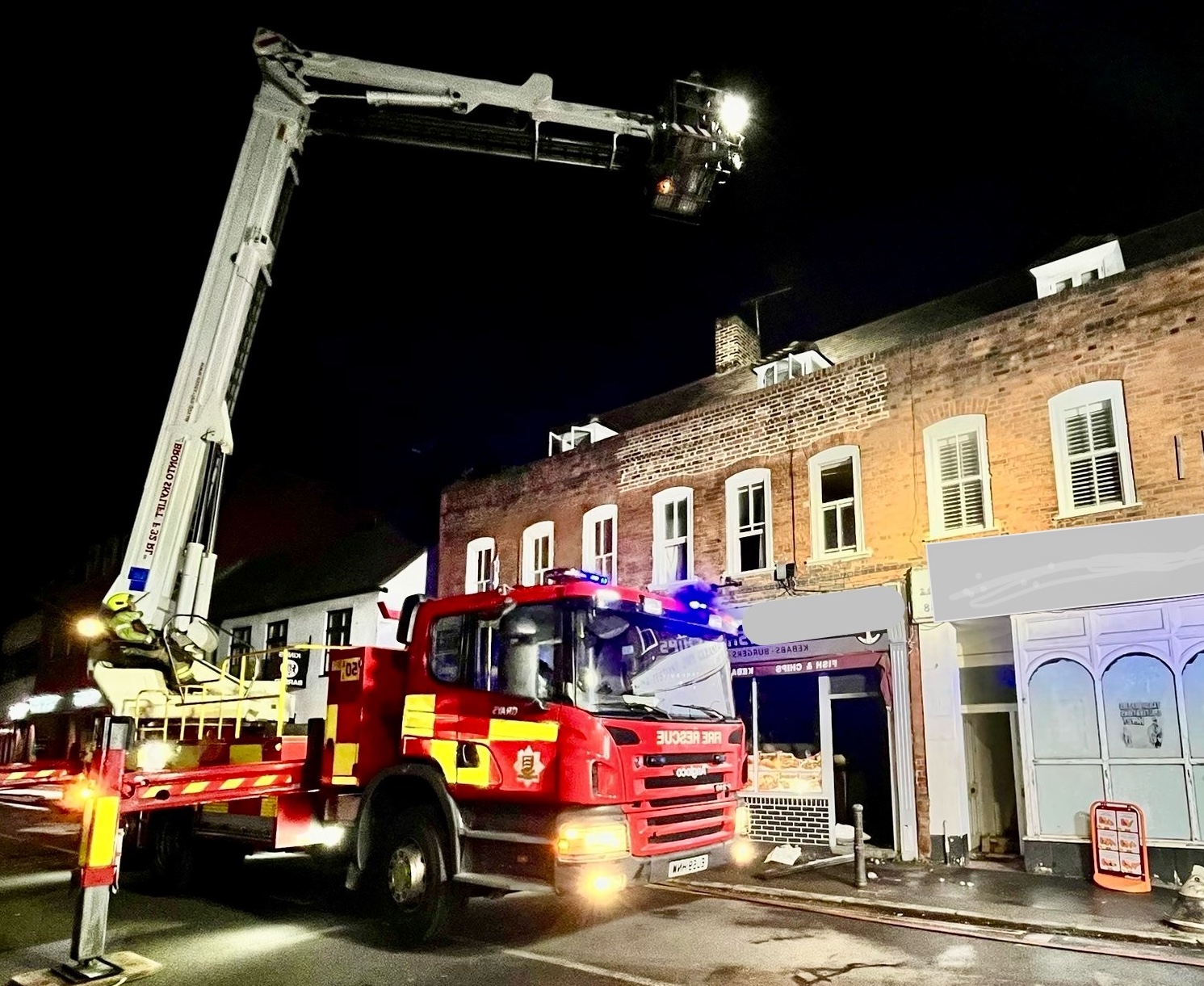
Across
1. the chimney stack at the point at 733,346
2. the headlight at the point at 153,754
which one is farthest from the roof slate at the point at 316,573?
the headlight at the point at 153,754

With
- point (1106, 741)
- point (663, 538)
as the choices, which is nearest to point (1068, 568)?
point (1106, 741)

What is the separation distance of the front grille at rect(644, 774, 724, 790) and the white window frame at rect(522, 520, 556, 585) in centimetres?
982

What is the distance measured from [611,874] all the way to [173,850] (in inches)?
229

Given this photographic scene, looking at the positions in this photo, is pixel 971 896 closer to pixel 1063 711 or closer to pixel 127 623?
pixel 1063 711

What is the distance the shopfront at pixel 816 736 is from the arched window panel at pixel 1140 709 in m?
2.70

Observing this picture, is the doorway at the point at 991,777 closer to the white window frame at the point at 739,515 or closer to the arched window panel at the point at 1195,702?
the arched window panel at the point at 1195,702

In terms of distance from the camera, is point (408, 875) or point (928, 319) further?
point (928, 319)

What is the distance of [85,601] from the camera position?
3856cm

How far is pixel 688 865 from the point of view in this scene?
6898mm

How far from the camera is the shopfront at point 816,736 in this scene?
1282cm

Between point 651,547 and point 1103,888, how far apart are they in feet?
27.4

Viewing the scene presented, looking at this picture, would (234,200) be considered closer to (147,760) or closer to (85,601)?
(147,760)

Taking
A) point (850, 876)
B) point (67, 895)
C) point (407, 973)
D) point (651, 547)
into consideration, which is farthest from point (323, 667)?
point (407, 973)

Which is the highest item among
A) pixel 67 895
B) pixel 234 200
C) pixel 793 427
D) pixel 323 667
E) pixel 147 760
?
pixel 234 200
